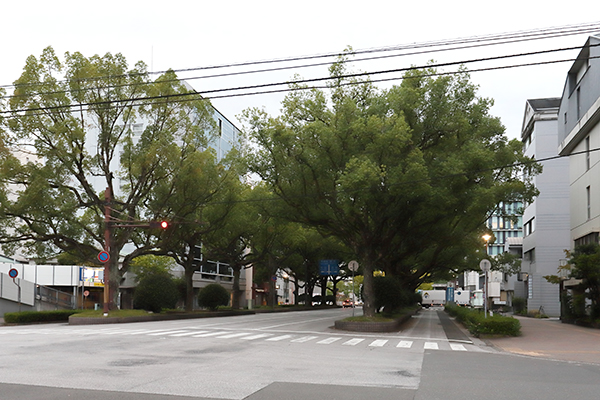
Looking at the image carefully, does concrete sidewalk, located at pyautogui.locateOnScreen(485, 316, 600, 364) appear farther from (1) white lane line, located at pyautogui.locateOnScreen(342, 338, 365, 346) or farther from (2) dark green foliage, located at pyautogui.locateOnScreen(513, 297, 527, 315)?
(2) dark green foliage, located at pyautogui.locateOnScreen(513, 297, 527, 315)

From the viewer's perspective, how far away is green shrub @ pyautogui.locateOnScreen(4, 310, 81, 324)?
27.8 m

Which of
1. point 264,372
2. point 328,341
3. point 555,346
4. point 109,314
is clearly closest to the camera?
point 264,372

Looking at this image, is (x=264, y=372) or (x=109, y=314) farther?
(x=109, y=314)

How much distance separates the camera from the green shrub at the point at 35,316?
1093 inches

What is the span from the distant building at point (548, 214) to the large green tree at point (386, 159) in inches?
1118

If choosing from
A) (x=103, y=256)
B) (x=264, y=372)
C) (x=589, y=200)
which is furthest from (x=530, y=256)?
(x=264, y=372)

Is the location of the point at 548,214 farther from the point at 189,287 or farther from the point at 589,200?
the point at 189,287

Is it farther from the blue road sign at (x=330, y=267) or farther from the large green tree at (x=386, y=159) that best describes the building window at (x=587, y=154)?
the blue road sign at (x=330, y=267)

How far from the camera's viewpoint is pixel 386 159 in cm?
2431

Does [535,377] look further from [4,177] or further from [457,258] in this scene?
[457,258]

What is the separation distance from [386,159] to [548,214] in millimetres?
38104

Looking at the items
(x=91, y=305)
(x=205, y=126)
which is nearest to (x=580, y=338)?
(x=205, y=126)

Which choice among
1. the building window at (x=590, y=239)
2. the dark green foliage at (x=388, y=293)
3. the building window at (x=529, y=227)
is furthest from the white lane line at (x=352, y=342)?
the building window at (x=529, y=227)

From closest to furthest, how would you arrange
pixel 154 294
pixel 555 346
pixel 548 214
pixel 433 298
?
pixel 555 346 → pixel 154 294 → pixel 548 214 → pixel 433 298
